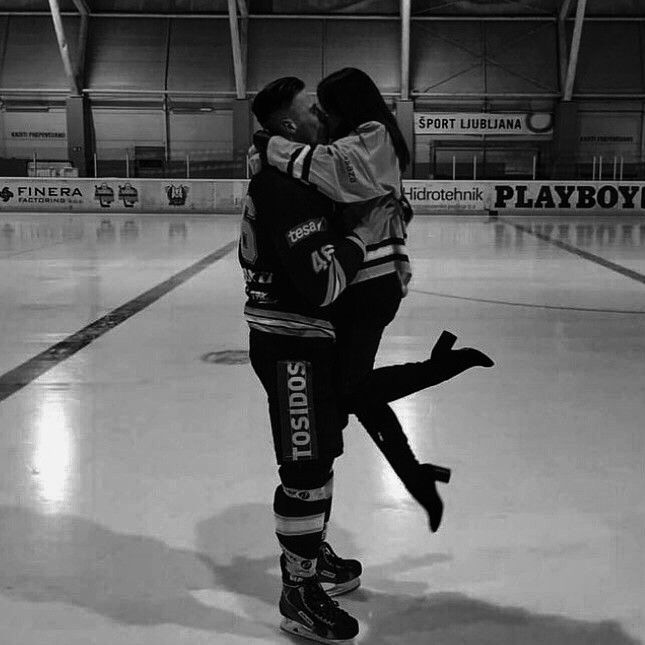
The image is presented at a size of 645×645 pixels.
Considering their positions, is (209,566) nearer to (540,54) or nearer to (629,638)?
(629,638)

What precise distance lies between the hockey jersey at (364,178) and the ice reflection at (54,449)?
1.78 meters

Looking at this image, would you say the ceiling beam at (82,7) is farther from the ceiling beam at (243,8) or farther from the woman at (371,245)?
the woman at (371,245)

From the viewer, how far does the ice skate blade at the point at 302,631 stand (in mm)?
2689

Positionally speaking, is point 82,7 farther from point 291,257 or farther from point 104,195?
point 291,257

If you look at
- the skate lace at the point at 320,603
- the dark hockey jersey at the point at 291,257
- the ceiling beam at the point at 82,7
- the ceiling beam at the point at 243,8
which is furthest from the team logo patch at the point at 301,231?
the ceiling beam at the point at 82,7

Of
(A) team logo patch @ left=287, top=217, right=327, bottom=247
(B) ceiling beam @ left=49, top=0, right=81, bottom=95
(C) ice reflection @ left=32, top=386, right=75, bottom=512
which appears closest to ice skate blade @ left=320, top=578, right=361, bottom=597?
(A) team logo patch @ left=287, top=217, right=327, bottom=247

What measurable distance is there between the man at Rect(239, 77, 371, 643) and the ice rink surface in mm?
136

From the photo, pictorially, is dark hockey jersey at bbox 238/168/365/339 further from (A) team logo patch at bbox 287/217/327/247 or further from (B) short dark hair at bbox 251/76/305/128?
(B) short dark hair at bbox 251/76/305/128

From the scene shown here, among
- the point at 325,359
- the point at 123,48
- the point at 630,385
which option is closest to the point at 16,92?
the point at 123,48

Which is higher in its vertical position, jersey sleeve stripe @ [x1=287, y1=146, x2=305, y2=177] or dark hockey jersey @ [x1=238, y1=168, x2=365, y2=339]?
jersey sleeve stripe @ [x1=287, y1=146, x2=305, y2=177]

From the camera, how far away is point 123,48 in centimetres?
3253

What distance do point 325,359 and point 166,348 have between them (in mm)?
4567

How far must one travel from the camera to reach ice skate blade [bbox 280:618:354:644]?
269 centimetres

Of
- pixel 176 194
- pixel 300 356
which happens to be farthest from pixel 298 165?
pixel 176 194
